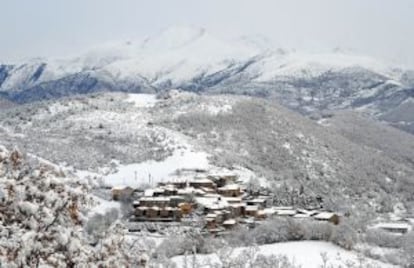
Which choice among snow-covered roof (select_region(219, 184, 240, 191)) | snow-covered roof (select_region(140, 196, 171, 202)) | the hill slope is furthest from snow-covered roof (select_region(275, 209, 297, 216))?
the hill slope

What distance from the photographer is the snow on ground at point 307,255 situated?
4962 cm

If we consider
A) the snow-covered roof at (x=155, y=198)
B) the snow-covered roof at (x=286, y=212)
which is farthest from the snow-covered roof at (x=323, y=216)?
the snow-covered roof at (x=155, y=198)

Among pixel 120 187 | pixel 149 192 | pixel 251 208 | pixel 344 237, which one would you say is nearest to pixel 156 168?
pixel 120 187

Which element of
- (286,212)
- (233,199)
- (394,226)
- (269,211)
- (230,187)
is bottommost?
(230,187)

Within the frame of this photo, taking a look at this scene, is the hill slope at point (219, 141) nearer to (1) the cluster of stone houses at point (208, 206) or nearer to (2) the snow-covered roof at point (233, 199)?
(1) the cluster of stone houses at point (208, 206)

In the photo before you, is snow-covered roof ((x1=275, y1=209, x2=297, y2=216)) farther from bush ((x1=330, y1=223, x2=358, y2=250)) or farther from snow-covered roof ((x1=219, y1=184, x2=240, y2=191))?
bush ((x1=330, y1=223, x2=358, y2=250))

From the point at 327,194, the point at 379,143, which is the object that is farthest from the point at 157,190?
the point at 379,143

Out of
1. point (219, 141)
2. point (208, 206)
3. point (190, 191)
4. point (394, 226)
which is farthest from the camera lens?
point (219, 141)

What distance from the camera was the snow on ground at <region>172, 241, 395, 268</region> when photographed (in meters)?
49.6

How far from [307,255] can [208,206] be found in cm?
2418

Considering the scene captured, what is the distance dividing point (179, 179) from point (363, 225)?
1042 inches

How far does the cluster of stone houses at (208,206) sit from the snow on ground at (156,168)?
23.5 feet

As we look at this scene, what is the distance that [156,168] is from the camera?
330ft

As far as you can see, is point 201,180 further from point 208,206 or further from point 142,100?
point 142,100
